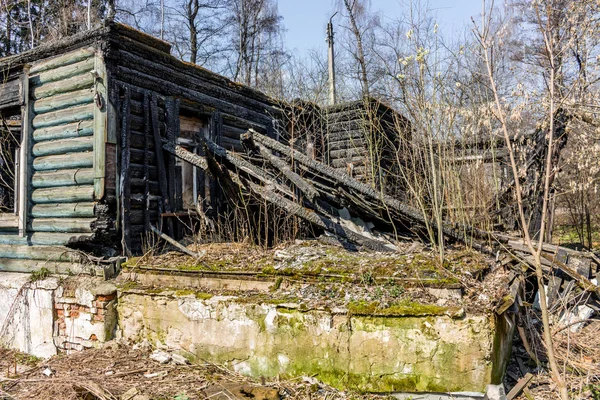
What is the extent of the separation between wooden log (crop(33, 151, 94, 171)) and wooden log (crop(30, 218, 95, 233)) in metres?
0.73

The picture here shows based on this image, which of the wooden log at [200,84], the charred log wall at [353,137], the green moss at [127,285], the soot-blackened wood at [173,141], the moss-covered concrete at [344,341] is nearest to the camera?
the moss-covered concrete at [344,341]

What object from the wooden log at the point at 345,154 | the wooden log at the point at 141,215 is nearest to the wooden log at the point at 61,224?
the wooden log at the point at 141,215

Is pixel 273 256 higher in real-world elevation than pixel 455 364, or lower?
higher

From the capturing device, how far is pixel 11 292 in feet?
19.6

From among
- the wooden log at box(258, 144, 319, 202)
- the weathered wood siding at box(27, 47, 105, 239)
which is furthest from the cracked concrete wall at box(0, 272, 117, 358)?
the wooden log at box(258, 144, 319, 202)

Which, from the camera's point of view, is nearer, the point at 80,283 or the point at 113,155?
the point at 80,283

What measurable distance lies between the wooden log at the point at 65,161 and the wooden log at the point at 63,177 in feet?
0.20

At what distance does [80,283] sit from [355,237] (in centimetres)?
346

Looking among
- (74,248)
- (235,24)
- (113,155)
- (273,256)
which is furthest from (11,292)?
(235,24)

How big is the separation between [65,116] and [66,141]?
359mm

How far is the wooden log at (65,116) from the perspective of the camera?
19.2ft

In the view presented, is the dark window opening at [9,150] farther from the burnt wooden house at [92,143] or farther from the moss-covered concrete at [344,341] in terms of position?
the moss-covered concrete at [344,341]

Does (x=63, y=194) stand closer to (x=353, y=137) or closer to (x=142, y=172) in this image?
(x=142, y=172)

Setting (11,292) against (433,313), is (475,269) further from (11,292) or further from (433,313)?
(11,292)
